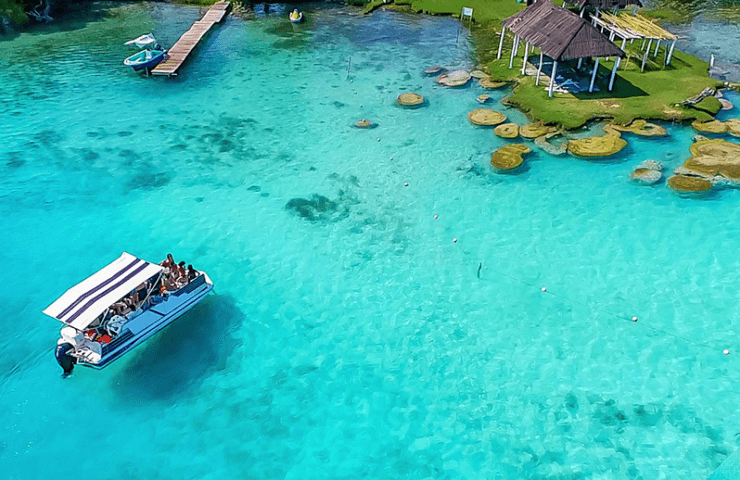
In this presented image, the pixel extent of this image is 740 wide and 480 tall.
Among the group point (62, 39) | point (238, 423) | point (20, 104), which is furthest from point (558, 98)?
point (62, 39)

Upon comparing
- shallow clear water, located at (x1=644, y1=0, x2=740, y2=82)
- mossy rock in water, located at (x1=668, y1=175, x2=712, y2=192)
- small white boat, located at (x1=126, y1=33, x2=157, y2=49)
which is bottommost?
mossy rock in water, located at (x1=668, y1=175, x2=712, y2=192)

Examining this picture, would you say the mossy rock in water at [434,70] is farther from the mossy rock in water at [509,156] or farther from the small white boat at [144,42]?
the small white boat at [144,42]

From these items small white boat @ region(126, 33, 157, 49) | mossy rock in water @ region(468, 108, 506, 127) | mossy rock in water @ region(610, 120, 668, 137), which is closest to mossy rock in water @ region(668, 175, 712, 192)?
mossy rock in water @ region(610, 120, 668, 137)

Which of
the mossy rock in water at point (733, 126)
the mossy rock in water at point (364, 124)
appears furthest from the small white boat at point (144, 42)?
the mossy rock in water at point (733, 126)

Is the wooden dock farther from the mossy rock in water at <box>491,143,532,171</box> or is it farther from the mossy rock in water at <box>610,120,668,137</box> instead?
the mossy rock in water at <box>610,120,668,137</box>

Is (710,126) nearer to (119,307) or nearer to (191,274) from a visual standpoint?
(191,274)

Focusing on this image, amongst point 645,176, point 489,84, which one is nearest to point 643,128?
point 645,176

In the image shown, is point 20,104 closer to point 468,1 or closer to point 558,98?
point 558,98
